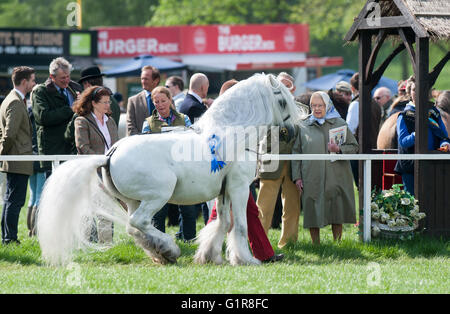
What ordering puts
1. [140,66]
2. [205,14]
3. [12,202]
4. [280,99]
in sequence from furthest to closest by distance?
[205,14] < [140,66] < [12,202] < [280,99]

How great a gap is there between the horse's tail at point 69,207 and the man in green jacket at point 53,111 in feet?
6.98

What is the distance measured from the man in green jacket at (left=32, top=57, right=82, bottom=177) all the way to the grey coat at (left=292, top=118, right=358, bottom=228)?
9.17 feet

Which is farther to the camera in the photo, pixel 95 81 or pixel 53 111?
pixel 95 81

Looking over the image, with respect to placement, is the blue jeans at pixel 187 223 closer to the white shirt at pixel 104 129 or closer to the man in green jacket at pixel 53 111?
the white shirt at pixel 104 129

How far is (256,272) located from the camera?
22.4 ft

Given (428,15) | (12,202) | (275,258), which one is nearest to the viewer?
(275,258)

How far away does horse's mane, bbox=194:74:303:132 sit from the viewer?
7266mm

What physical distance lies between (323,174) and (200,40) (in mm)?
20802

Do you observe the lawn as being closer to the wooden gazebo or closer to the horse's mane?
the wooden gazebo

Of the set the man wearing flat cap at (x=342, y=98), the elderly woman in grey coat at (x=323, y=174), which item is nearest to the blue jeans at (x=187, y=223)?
the elderly woman in grey coat at (x=323, y=174)

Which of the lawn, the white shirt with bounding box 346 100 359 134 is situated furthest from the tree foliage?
the lawn

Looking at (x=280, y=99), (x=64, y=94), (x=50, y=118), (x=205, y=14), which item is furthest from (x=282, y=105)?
(x=205, y=14)

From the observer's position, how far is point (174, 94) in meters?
11.9

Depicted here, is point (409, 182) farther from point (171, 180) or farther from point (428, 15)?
point (171, 180)
